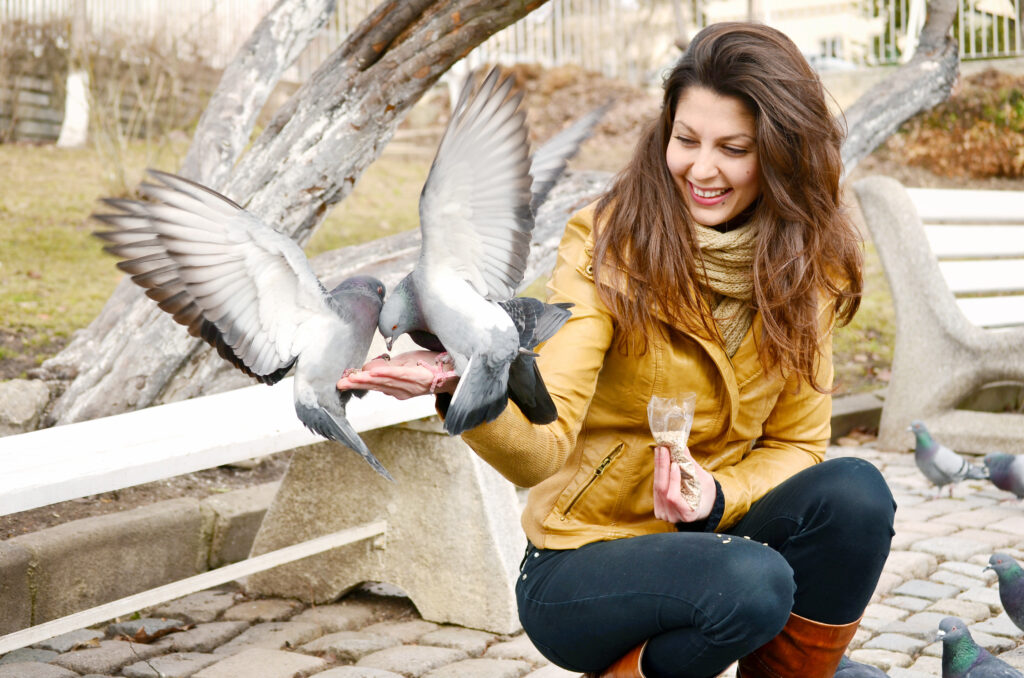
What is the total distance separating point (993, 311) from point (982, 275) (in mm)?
220

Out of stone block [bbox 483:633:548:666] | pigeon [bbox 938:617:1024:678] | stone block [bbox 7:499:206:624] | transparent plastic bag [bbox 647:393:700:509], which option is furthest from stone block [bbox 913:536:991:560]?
stone block [bbox 7:499:206:624]

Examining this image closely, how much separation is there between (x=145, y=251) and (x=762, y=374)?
136cm

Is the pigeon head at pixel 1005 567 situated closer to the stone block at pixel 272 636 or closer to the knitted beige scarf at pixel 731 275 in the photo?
the knitted beige scarf at pixel 731 275

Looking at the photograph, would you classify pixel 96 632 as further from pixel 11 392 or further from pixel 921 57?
pixel 921 57

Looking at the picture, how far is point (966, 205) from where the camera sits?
599 cm

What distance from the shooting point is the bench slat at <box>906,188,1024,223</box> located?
19.1ft

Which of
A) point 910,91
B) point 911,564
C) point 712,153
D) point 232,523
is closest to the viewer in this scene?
point 712,153

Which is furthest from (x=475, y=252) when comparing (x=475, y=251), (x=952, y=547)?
(x=952, y=547)

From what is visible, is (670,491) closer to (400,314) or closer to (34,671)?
(400,314)

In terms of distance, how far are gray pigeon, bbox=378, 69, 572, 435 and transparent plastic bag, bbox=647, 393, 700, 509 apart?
1.39 feet

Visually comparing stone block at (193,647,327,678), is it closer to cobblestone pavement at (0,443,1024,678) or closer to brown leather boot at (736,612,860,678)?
cobblestone pavement at (0,443,1024,678)

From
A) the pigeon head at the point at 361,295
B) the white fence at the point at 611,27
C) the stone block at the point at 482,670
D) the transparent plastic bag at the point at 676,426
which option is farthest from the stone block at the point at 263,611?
the white fence at the point at 611,27

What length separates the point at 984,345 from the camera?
5477 millimetres

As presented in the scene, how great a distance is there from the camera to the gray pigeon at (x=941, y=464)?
186 inches
